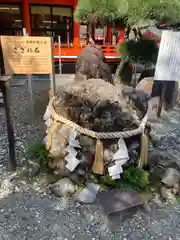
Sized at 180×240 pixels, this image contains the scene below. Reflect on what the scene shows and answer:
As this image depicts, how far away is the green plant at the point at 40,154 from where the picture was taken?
2789 mm

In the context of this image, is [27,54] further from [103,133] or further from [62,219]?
[62,219]

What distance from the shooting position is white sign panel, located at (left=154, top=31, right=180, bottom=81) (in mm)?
3701

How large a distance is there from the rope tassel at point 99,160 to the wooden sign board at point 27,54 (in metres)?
1.68

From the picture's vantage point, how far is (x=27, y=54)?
350cm

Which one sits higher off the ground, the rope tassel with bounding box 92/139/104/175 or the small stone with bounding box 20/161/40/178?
the rope tassel with bounding box 92/139/104/175

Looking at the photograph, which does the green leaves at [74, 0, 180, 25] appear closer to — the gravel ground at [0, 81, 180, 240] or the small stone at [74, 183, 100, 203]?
the small stone at [74, 183, 100, 203]

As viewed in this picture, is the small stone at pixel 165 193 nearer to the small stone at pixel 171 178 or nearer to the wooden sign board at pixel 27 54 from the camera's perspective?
the small stone at pixel 171 178

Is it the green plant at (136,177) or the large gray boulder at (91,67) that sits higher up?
the large gray boulder at (91,67)

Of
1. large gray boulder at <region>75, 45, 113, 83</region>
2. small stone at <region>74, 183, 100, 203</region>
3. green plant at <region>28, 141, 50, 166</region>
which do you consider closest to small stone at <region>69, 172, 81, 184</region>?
small stone at <region>74, 183, 100, 203</region>

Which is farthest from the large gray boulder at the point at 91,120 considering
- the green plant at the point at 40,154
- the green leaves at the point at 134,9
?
the green leaves at the point at 134,9

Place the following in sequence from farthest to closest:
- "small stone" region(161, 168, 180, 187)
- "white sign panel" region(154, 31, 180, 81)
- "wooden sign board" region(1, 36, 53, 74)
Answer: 1. "white sign panel" region(154, 31, 180, 81)
2. "wooden sign board" region(1, 36, 53, 74)
3. "small stone" region(161, 168, 180, 187)

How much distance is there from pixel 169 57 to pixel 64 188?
105 inches

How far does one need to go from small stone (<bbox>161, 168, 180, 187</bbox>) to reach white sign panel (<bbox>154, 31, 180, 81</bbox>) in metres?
1.88

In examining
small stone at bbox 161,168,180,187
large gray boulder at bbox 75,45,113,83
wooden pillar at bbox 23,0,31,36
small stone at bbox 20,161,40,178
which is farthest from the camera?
wooden pillar at bbox 23,0,31,36
